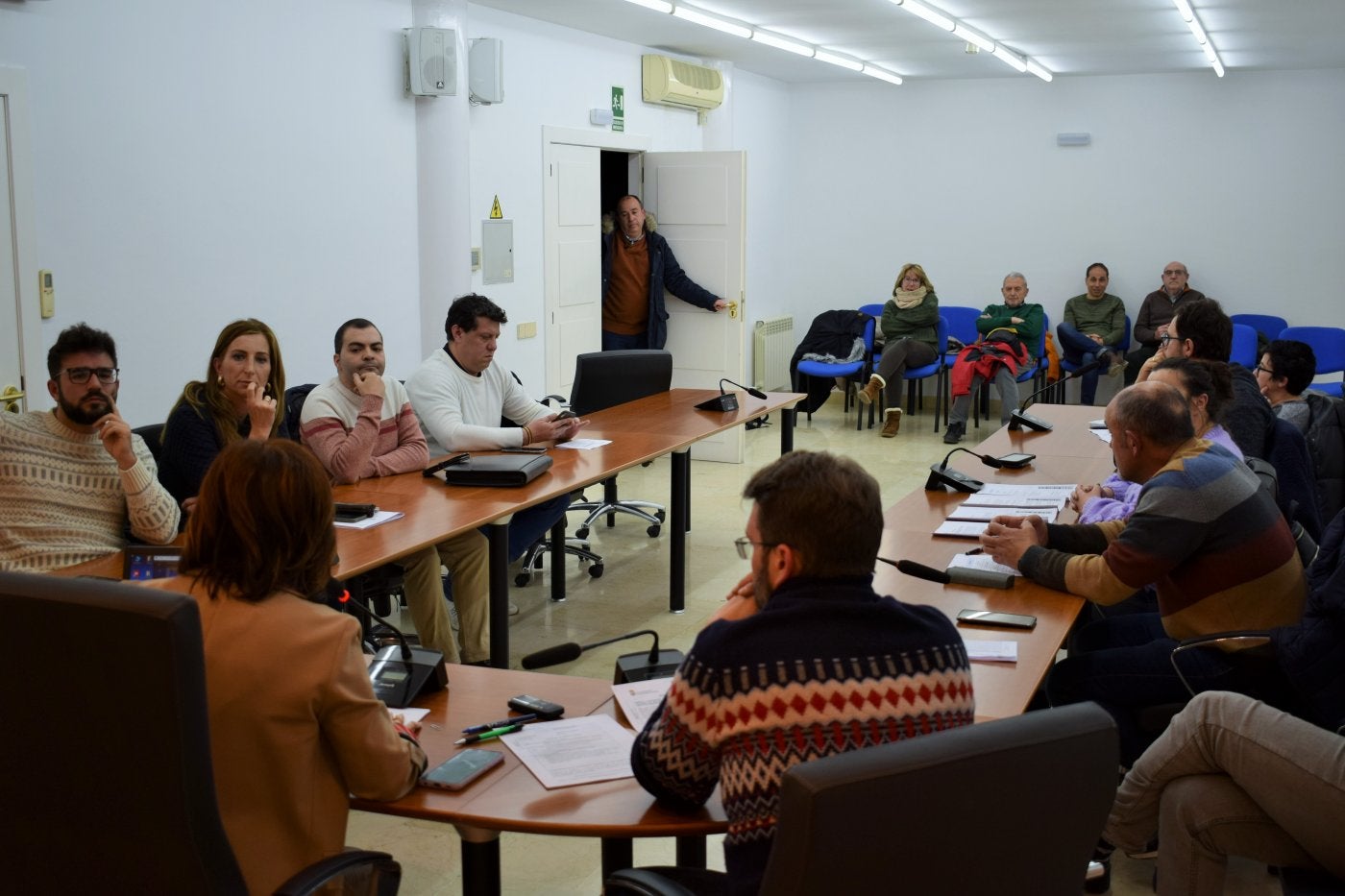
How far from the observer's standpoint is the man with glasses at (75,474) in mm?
3352

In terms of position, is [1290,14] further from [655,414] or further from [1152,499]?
[1152,499]

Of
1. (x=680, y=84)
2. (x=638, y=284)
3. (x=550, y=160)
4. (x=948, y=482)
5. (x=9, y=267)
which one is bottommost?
(x=948, y=482)

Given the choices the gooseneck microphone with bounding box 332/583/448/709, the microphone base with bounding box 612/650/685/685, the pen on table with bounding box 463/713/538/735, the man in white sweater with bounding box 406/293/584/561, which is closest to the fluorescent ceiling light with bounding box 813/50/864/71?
the man in white sweater with bounding box 406/293/584/561

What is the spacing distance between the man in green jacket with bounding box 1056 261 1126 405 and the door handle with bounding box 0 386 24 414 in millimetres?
7975

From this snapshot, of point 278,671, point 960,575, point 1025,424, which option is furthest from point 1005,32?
point 278,671

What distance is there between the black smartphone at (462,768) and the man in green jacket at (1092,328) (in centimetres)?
891

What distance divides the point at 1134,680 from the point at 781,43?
21.1 ft

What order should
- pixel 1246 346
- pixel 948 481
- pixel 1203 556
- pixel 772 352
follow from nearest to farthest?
pixel 1203 556
pixel 948 481
pixel 1246 346
pixel 772 352

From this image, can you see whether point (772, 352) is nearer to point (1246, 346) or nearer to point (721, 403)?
point (1246, 346)

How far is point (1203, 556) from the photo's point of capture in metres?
3.11

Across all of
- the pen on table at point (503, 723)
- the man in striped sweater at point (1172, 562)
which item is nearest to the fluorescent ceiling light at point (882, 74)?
the man in striped sweater at point (1172, 562)

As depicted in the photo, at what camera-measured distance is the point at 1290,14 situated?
24.3ft

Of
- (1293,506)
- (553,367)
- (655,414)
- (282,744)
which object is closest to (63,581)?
(282,744)

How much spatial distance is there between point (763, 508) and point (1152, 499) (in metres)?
1.53
